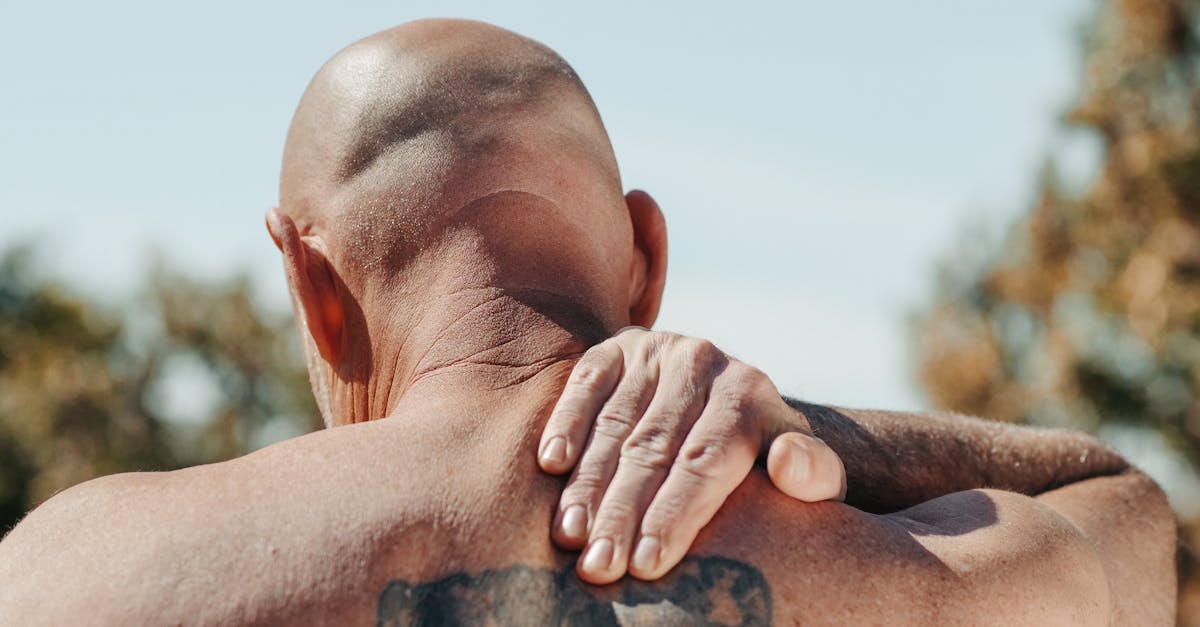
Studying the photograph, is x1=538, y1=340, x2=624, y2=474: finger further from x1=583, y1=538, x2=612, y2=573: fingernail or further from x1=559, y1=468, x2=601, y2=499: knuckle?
x1=583, y1=538, x2=612, y2=573: fingernail

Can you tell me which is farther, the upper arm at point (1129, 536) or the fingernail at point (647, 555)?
the upper arm at point (1129, 536)

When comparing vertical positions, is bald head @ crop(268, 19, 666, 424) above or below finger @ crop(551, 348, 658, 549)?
above

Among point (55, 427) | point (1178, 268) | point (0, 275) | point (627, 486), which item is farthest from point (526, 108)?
point (0, 275)

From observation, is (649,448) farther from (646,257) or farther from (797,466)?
(646,257)

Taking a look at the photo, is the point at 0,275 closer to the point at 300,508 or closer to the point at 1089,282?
the point at 1089,282

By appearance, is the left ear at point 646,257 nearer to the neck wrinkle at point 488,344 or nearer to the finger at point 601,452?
the neck wrinkle at point 488,344

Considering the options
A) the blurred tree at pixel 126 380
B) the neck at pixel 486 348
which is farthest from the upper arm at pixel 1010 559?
the blurred tree at pixel 126 380

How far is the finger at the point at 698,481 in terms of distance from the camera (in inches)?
76.7

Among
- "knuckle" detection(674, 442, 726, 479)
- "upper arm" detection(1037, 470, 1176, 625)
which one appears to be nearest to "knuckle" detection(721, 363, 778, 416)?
"knuckle" detection(674, 442, 726, 479)

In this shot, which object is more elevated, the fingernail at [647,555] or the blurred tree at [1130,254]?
the fingernail at [647,555]

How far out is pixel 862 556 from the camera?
2.05 meters

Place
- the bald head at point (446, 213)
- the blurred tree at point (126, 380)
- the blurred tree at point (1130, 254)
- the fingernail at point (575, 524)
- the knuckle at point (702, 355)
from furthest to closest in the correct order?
the blurred tree at point (126, 380), the blurred tree at point (1130, 254), the bald head at point (446, 213), the knuckle at point (702, 355), the fingernail at point (575, 524)

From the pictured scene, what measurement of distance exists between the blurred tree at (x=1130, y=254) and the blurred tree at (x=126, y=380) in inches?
703

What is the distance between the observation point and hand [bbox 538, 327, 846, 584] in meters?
1.96
